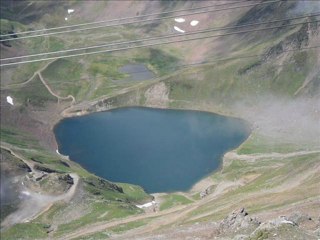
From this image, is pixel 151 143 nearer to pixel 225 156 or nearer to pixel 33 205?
pixel 225 156

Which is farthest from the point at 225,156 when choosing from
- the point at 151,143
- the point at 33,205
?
the point at 33,205

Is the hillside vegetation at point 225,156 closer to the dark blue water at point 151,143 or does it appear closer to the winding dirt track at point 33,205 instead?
the winding dirt track at point 33,205

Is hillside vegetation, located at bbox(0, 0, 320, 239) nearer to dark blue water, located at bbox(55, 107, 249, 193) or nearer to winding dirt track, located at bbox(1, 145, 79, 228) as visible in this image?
winding dirt track, located at bbox(1, 145, 79, 228)

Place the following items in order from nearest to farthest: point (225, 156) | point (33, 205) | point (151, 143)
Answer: point (33, 205)
point (225, 156)
point (151, 143)

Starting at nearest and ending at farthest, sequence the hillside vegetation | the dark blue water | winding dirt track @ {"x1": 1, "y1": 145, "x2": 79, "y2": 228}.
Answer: the hillside vegetation, winding dirt track @ {"x1": 1, "y1": 145, "x2": 79, "y2": 228}, the dark blue water

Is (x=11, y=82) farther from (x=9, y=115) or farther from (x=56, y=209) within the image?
(x=56, y=209)

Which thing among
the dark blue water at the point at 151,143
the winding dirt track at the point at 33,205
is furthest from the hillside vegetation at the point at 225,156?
the dark blue water at the point at 151,143

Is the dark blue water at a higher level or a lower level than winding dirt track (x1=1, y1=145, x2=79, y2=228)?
higher

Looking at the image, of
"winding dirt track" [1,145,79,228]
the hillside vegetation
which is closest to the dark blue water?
the hillside vegetation

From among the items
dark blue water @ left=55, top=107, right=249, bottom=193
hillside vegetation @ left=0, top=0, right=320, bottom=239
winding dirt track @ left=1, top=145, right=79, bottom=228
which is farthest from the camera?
dark blue water @ left=55, top=107, right=249, bottom=193

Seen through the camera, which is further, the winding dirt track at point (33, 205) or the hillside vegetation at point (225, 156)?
the winding dirt track at point (33, 205)
